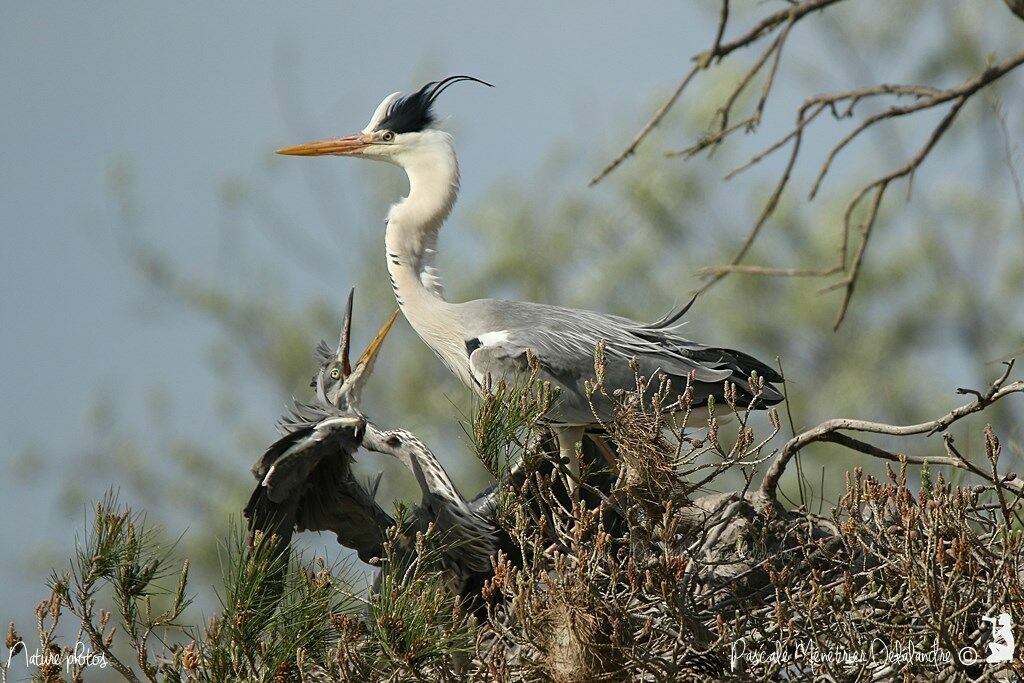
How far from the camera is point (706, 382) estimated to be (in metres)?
3.71

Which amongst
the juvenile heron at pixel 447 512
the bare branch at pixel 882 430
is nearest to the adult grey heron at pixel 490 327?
the juvenile heron at pixel 447 512

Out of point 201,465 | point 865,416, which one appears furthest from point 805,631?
point 201,465

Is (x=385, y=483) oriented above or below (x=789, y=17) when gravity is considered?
above

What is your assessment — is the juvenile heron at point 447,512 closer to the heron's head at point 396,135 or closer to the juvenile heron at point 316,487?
the juvenile heron at point 316,487

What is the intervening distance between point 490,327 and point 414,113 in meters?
1.00

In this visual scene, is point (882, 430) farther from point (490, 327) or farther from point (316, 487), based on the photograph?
point (490, 327)

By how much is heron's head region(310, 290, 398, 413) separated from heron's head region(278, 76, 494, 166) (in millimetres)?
702

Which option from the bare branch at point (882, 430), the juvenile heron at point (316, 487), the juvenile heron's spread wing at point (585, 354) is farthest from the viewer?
the juvenile heron's spread wing at point (585, 354)

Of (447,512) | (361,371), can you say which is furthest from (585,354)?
(447,512)

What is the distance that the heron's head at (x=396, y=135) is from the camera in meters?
4.49

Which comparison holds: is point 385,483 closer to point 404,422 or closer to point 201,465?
point 404,422

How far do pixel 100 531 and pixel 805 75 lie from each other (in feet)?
31.2

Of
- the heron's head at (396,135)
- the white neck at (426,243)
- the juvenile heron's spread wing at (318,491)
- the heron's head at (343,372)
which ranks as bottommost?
the juvenile heron's spread wing at (318,491)

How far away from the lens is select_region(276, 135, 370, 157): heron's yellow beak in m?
4.50
